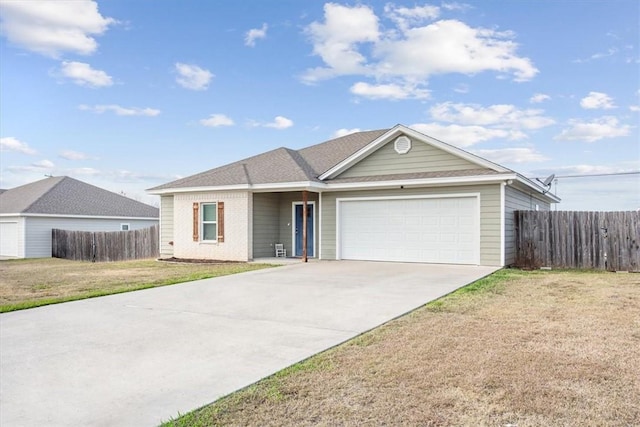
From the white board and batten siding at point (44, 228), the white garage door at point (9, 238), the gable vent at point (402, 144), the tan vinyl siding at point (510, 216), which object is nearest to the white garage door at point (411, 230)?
the tan vinyl siding at point (510, 216)

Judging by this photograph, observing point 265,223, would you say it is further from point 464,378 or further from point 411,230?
point 464,378

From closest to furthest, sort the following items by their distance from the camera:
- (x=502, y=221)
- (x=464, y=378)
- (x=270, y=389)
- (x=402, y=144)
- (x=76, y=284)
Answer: (x=270, y=389)
(x=464, y=378)
(x=76, y=284)
(x=502, y=221)
(x=402, y=144)

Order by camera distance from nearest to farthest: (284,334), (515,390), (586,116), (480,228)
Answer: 1. (515,390)
2. (284,334)
3. (480,228)
4. (586,116)

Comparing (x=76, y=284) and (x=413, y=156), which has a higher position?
(x=413, y=156)

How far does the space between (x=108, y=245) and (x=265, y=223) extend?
9809 millimetres

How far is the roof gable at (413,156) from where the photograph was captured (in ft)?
47.1

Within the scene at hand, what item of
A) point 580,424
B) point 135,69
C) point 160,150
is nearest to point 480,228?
point 580,424

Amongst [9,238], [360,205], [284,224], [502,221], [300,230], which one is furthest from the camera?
[9,238]

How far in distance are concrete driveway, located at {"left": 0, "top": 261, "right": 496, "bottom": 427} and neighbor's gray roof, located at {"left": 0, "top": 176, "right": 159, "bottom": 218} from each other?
20977 mm

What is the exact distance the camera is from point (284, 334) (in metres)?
5.97

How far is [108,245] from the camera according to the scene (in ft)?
75.2

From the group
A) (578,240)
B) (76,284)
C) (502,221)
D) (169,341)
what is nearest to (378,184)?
(502,221)

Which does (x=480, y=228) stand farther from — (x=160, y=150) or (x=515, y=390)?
(x=160, y=150)

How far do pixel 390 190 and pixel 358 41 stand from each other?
5.82 m
